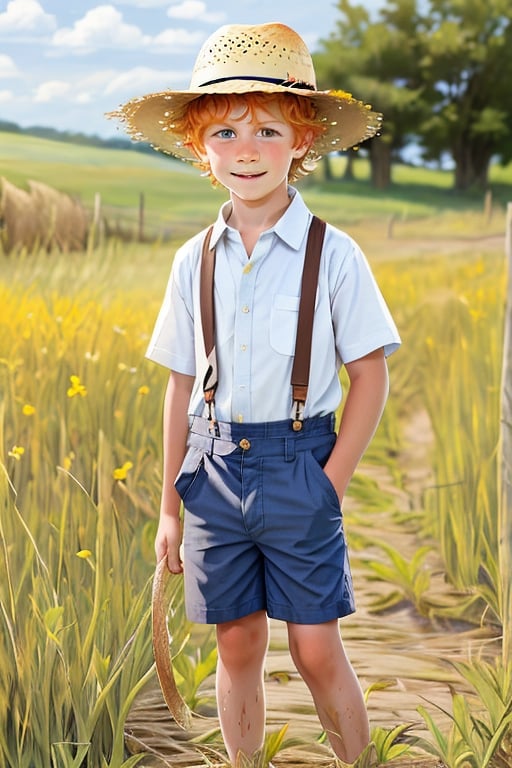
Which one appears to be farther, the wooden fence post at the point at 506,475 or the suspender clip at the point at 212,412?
the wooden fence post at the point at 506,475

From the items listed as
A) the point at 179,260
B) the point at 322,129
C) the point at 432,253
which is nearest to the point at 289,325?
the point at 179,260

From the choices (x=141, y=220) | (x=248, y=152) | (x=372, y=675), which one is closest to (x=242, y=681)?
(x=372, y=675)

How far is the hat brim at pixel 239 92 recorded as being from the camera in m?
1.79

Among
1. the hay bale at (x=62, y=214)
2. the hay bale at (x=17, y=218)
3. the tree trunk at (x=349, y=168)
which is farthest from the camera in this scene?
the tree trunk at (x=349, y=168)

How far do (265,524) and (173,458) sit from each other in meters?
0.27

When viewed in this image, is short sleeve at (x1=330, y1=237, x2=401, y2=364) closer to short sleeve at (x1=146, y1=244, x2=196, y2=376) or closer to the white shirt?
the white shirt

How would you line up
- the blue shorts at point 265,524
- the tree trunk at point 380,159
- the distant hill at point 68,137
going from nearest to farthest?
1. the blue shorts at point 265,524
2. the distant hill at point 68,137
3. the tree trunk at point 380,159

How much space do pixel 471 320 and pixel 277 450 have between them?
3.71m

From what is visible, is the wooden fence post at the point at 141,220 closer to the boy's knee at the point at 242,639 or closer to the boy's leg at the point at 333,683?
the boy's knee at the point at 242,639

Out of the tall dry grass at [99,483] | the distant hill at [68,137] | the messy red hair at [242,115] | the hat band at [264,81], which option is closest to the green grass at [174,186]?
the distant hill at [68,137]

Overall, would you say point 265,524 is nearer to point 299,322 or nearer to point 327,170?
point 299,322

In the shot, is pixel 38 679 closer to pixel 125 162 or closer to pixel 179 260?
pixel 179 260

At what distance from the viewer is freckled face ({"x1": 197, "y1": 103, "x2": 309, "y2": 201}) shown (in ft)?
5.90

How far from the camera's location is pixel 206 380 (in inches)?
73.5
